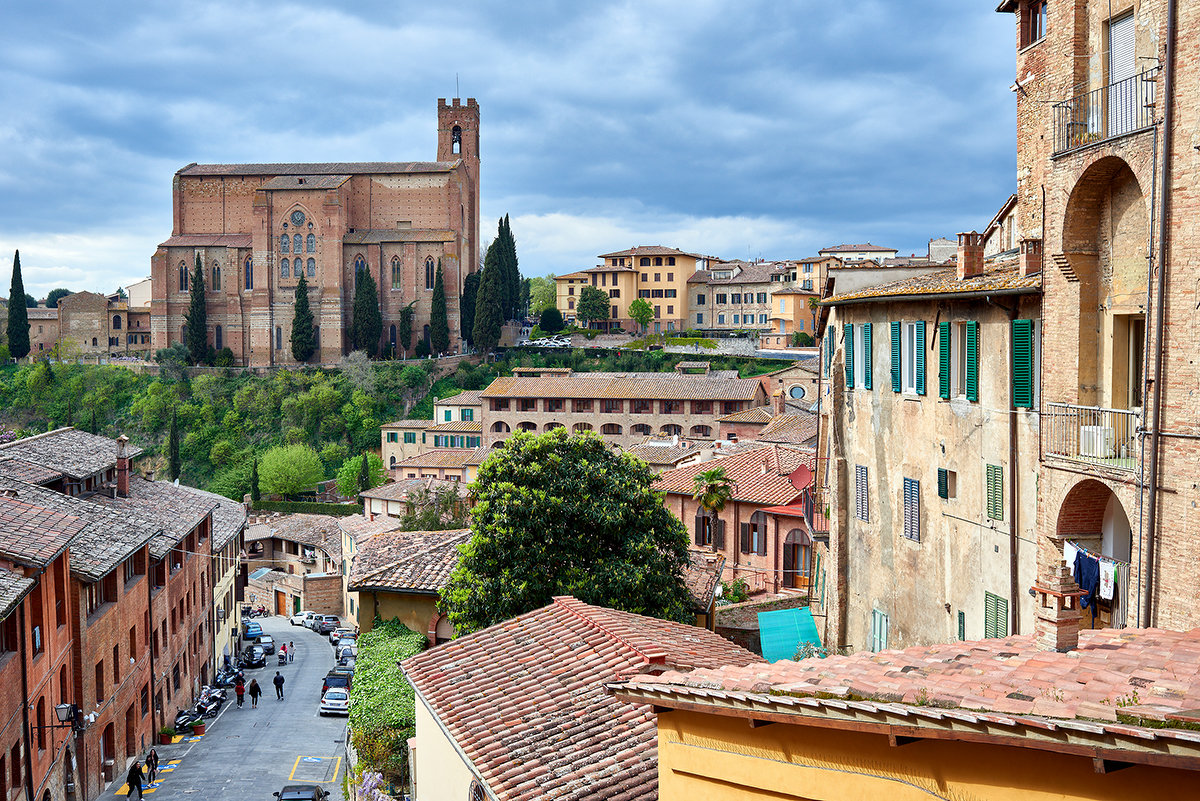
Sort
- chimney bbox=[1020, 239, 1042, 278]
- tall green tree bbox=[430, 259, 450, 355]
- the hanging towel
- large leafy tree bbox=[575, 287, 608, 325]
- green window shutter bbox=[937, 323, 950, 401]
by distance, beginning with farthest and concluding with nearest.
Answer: large leafy tree bbox=[575, 287, 608, 325] → tall green tree bbox=[430, 259, 450, 355] → green window shutter bbox=[937, 323, 950, 401] → chimney bbox=[1020, 239, 1042, 278] → the hanging towel

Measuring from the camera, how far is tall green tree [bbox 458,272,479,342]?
104688mm

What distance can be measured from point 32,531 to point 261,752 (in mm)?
12048

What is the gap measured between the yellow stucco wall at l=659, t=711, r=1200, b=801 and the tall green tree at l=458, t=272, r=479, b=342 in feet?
318

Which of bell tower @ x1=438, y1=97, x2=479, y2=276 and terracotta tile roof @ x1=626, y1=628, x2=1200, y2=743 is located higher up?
bell tower @ x1=438, y1=97, x2=479, y2=276

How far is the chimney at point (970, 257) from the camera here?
19.5 m

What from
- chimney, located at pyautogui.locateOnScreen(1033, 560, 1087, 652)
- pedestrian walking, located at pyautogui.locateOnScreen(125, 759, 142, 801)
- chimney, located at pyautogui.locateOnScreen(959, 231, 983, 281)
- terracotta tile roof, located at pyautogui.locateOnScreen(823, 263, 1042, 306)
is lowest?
pedestrian walking, located at pyautogui.locateOnScreen(125, 759, 142, 801)

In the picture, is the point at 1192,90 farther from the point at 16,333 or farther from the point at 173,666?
the point at 16,333

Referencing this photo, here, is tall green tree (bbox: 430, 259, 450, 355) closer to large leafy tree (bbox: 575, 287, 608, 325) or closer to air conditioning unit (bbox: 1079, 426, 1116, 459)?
large leafy tree (bbox: 575, 287, 608, 325)

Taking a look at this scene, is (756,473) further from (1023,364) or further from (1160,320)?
(1160,320)

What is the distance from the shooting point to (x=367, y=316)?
333 feet

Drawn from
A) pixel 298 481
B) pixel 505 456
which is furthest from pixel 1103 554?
pixel 298 481

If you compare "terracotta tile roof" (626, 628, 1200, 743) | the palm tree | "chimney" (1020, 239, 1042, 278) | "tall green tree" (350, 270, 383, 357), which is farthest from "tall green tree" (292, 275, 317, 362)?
"terracotta tile roof" (626, 628, 1200, 743)

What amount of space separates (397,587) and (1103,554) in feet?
46.4

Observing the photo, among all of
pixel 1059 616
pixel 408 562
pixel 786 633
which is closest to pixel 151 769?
pixel 408 562
